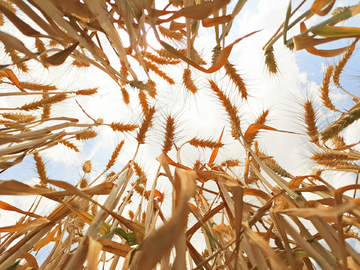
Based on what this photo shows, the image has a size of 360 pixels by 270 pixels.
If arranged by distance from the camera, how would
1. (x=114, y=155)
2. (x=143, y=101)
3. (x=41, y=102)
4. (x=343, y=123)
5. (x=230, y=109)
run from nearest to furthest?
1. (x=343, y=123)
2. (x=230, y=109)
3. (x=41, y=102)
4. (x=114, y=155)
5. (x=143, y=101)

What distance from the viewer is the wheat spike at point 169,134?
90cm

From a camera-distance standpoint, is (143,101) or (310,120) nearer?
(310,120)

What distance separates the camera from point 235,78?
0.98 meters

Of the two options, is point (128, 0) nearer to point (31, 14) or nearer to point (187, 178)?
point (31, 14)

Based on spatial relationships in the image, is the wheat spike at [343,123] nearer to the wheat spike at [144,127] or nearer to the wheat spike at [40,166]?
the wheat spike at [144,127]

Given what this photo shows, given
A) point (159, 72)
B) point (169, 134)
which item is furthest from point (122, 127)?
point (159, 72)

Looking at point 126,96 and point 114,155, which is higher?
point 126,96

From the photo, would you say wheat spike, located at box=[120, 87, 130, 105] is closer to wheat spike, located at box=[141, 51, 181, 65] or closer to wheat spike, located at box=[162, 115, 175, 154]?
wheat spike, located at box=[141, 51, 181, 65]

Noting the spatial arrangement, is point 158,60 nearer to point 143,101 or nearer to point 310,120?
point 143,101

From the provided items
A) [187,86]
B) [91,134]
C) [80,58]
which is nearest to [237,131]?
[80,58]

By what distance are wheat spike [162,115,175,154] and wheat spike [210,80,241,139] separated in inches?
8.8

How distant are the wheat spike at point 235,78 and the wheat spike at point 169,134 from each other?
32 cm

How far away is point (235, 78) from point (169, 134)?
1.24 ft

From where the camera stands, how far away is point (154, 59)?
1267 mm
